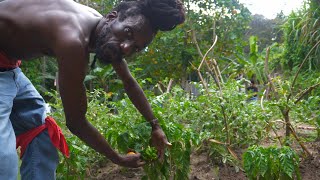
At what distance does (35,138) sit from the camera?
2.16 m

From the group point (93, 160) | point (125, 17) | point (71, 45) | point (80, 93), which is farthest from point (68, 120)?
point (93, 160)

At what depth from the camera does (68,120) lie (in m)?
1.77

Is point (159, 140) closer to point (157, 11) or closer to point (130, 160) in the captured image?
point (130, 160)

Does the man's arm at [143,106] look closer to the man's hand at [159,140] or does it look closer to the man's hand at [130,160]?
the man's hand at [159,140]

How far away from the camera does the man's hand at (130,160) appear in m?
1.92

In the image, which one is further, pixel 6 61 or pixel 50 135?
pixel 50 135

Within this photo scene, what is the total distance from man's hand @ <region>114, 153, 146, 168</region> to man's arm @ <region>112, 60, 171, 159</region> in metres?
0.15

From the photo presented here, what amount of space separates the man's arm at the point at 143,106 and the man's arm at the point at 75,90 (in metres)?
0.34

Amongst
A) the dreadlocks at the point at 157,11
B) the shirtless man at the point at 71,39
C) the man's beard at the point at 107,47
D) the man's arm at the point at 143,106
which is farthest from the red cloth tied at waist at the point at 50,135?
the dreadlocks at the point at 157,11

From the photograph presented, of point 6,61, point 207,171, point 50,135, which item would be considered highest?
point 6,61

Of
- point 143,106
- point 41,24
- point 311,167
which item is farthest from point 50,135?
point 311,167

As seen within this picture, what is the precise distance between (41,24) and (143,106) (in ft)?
2.46

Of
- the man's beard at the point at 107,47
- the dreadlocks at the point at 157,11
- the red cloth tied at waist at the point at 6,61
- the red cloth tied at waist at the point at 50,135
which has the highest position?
the dreadlocks at the point at 157,11

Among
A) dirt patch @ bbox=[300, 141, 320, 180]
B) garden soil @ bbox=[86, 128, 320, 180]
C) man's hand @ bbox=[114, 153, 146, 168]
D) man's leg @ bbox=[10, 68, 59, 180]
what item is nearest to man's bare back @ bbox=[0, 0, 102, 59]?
man's leg @ bbox=[10, 68, 59, 180]
